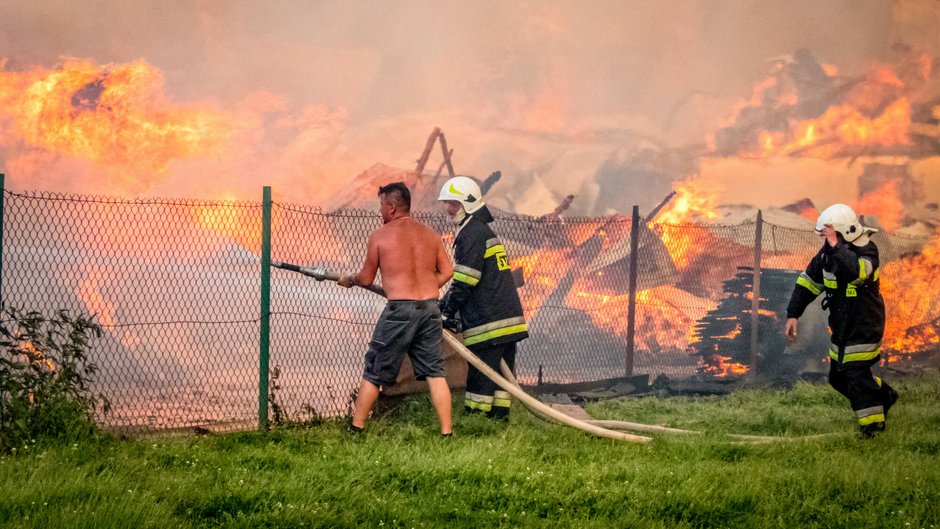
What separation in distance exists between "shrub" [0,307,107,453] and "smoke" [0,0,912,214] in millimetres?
11158

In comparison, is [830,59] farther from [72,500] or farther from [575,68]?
[72,500]

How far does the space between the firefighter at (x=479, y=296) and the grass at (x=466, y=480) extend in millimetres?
420

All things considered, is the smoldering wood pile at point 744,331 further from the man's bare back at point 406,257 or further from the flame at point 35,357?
the flame at point 35,357

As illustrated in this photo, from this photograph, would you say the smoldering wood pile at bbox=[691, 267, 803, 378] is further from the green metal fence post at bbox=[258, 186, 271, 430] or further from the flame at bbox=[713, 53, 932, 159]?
the flame at bbox=[713, 53, 932, 159]

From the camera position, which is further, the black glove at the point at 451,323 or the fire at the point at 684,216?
the fire at the point at 684,216

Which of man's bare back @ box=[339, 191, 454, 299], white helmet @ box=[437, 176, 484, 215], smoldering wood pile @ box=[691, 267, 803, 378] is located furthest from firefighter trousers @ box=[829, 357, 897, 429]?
smoldering wood pile @ box=[691, 267, 803, 378]

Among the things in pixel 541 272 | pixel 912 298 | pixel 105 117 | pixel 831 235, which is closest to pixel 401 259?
pixel 831 235

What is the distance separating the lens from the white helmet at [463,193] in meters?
7.80

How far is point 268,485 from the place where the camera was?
5496mm

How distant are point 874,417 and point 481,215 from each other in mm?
3644

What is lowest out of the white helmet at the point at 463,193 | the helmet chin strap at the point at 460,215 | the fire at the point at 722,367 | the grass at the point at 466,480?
the grass at the point at 466,480

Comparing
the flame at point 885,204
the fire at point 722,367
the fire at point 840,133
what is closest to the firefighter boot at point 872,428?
the fire at point 722,367

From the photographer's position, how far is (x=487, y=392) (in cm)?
797

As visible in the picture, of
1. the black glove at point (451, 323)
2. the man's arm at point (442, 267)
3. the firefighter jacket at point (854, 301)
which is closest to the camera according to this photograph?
the man's arm at point (442, 267)
